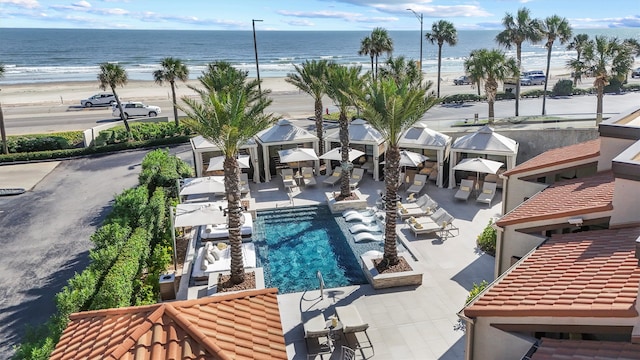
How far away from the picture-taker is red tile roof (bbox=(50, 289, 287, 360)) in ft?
23.3

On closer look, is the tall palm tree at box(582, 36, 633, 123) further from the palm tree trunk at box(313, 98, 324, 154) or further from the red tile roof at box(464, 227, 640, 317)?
the red tile roof at box(464, 227, 640, 317)

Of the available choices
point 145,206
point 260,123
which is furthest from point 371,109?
point 145,206

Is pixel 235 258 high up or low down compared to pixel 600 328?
down

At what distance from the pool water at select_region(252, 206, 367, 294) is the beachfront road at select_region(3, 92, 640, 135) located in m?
19.8

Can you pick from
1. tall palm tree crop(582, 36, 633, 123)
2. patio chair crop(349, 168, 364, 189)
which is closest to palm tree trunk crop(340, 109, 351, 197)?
patio chair crop(349, 168, 364, 189)

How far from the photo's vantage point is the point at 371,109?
15.6 meters

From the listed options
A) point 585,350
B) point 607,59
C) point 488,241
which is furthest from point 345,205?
point 607,59

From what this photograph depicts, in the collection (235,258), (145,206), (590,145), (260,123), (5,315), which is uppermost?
(260,123)

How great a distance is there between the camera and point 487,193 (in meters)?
22.6

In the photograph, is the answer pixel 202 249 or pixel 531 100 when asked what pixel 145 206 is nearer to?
pixel 202 249

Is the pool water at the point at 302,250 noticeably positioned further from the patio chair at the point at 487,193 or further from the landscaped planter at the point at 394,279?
the patio chair at the point at 487,193

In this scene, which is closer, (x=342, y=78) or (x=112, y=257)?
(x=112, y=257)

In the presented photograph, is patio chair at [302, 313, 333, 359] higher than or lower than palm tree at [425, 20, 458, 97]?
lower

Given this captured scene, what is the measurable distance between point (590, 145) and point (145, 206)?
1642cm
